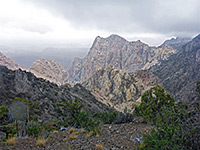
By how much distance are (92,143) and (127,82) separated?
386ft

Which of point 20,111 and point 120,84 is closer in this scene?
point 20,111

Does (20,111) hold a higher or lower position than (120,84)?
higher

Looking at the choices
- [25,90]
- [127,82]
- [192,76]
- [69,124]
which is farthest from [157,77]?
[69,124]

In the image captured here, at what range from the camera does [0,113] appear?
12531 mm

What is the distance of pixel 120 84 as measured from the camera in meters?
120

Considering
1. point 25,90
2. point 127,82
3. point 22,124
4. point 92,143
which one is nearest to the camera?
point 92,143

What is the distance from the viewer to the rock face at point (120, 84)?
112 meters

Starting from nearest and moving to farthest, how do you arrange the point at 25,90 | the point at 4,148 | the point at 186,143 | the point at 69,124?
the point at 186,143, the point at 4,148, the point at 69,124, the point at 25,90

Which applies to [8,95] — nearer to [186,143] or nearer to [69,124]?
[69,124]

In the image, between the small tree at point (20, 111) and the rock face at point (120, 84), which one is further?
the rock face at point (120, 84)

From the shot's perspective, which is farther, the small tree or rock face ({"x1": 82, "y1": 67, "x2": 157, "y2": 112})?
rock face ({"x1": 82, "y1": 67, "x2": 157, "y2": 112})

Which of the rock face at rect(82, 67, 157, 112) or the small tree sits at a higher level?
the small tree

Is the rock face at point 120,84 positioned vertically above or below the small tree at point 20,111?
below

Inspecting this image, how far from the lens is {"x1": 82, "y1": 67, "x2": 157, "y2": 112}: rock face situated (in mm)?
112037
